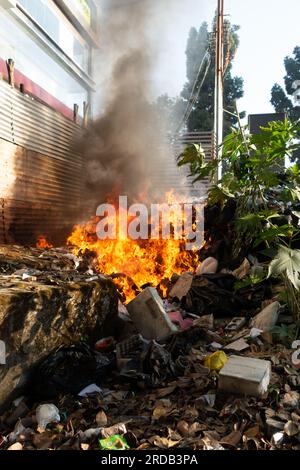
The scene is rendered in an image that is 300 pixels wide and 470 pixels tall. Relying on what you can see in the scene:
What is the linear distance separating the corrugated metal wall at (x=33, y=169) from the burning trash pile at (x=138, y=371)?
2862mm

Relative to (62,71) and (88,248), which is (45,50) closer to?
(62,71)

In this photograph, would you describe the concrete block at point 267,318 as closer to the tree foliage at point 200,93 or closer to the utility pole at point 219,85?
the utility pole at point 219,85

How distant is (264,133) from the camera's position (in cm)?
385

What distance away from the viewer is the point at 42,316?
11.4 ft

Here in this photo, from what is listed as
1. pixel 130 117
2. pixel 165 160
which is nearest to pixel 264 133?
pixel 165 160

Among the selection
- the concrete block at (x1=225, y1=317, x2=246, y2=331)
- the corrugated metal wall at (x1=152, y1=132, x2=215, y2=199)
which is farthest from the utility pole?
the concrete block at (x1=225, y1=317, x2=246, y2=331)

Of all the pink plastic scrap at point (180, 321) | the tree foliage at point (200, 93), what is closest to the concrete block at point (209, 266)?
the pink plastic scrap at point (180, 321)

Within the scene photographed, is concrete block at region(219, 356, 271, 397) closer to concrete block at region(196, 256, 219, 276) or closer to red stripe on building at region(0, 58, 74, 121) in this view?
concrete block at region(196, 256, 219, 276)

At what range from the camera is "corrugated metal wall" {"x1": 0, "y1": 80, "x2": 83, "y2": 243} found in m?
7.51

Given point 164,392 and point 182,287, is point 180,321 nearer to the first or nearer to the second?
point 182,287

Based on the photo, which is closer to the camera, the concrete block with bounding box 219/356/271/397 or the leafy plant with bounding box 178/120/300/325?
Answer: the concrete block with bounding box 219/356/271/397

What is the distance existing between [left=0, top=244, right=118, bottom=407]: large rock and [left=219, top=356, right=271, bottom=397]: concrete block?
1676mm

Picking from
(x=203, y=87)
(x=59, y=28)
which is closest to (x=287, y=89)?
(x=203, y=87)

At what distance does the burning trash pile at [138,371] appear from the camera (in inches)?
107
